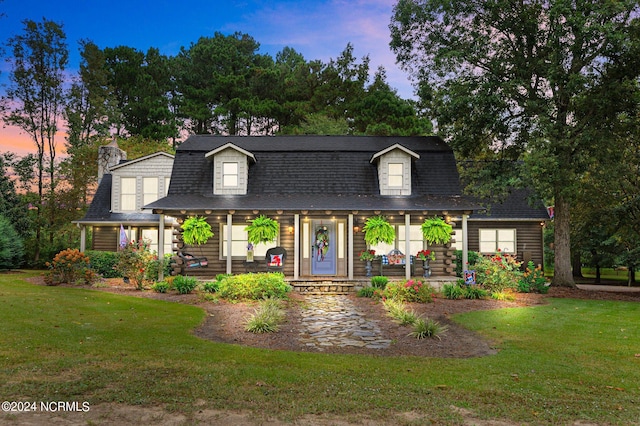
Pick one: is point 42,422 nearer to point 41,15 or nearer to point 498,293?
point 498,293

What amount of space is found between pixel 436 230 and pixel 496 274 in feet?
9.46

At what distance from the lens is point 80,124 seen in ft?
111

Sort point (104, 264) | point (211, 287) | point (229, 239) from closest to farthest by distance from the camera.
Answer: point (211, 287)
point (229, 239)
point (104, 264)

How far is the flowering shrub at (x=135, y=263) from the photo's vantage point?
16391mm

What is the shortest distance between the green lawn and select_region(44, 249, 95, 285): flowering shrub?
299 inches

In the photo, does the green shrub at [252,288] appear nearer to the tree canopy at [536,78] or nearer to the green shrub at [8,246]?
the tree canopy at [536,78]

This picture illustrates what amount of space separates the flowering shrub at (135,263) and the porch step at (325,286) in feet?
17.8

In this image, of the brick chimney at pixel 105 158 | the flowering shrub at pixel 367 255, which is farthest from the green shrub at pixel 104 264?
the flowering shrub at pixel 367 255

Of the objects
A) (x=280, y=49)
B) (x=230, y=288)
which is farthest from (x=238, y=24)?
(x=230, y=288)

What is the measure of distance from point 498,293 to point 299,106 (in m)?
27.1

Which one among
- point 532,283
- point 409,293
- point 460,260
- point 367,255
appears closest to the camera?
point 409,293

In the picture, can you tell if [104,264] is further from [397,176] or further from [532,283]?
[532,283]

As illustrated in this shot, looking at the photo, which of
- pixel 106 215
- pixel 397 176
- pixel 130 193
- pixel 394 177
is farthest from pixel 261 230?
pixel 106 215

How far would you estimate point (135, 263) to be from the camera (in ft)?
54.5
